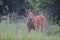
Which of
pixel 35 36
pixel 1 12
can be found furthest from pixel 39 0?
pixel 35 36

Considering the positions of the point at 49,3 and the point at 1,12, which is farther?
the point at 1,12

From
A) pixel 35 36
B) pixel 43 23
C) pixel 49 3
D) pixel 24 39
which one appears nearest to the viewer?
pixel 24 39

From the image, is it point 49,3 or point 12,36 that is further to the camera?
point 49,3

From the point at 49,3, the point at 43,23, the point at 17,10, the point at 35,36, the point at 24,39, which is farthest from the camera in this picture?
the point at 17,10

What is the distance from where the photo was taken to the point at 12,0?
18562 millimetres

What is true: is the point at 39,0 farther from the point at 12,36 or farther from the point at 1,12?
the point at 12,36

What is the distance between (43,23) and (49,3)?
4.94 ft

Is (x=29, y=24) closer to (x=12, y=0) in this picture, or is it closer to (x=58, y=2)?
(x=58, y=2)

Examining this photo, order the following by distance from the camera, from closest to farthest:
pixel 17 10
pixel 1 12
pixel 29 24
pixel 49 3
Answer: pixel 29 24 < pixel 49 3 < pixel 1 12 < pixel 17 10

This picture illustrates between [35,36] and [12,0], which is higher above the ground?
[12,0]

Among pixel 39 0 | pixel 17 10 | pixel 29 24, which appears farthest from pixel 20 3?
pixel 29 24

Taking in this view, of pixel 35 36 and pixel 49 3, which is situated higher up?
pixel 49 3

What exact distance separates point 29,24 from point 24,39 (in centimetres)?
416

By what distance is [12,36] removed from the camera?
679 cm
